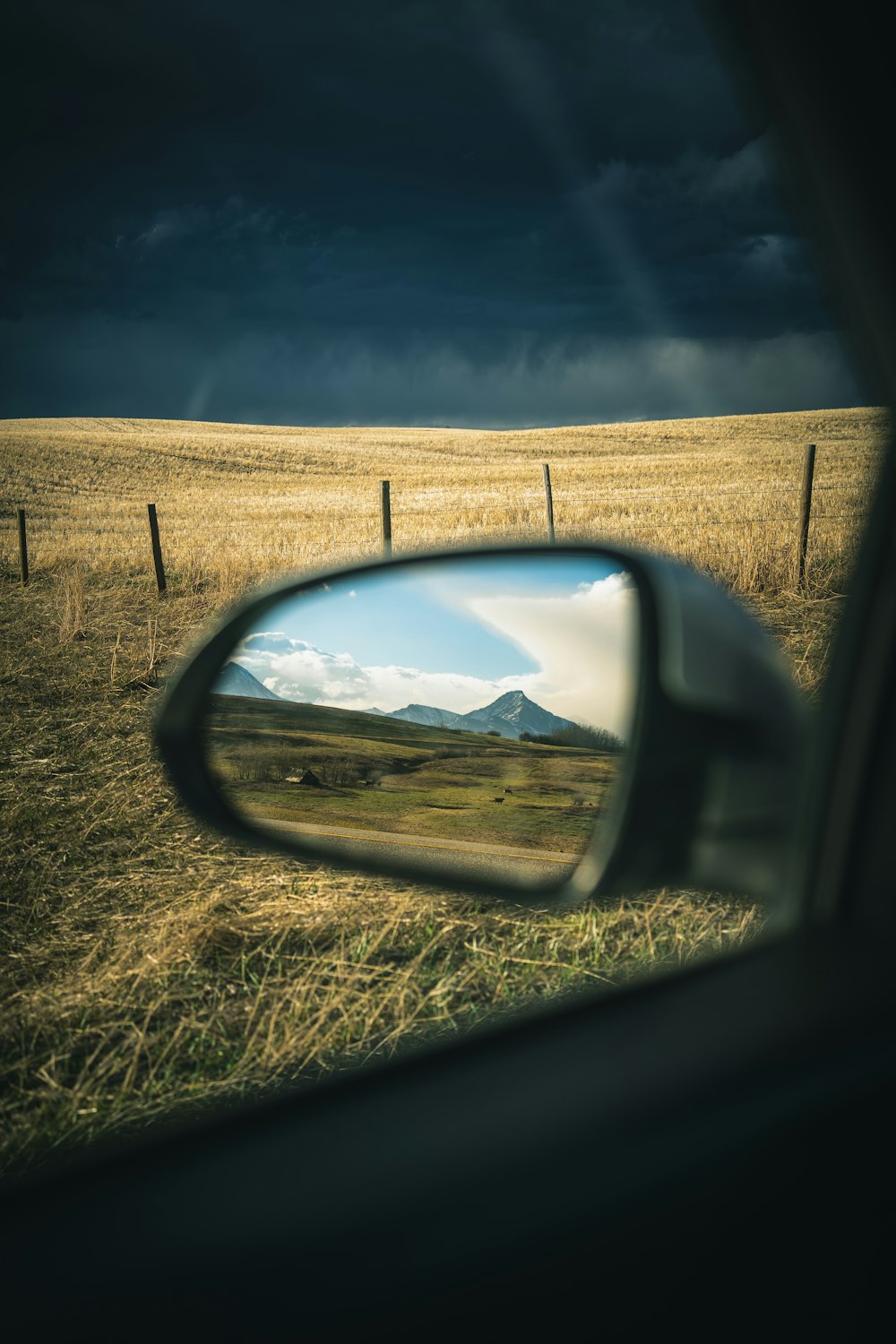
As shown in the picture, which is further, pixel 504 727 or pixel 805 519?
pixel 805 519

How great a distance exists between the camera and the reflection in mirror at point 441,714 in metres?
1.54

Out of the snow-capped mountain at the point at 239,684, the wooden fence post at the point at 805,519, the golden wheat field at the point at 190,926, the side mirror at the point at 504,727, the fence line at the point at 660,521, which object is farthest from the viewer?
the fence line at the point at 660,521

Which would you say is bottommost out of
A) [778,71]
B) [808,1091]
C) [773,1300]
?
[773,1300]

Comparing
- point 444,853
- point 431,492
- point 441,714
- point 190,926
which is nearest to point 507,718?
point 441,714

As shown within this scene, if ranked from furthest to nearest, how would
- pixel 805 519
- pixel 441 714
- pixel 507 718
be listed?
pixel 805 519 → pixel 441 714 → pixel 507 718

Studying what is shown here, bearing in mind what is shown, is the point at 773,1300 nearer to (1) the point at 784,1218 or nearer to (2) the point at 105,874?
(1) the point at 784,1218

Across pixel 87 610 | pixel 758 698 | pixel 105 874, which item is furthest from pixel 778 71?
pixel 87 610

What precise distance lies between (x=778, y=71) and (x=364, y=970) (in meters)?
2.59

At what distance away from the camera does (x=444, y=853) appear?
1784 millimetres

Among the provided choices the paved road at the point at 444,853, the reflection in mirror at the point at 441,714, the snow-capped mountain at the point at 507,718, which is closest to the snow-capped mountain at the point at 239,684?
the reflection in mirror at the point at 441,714

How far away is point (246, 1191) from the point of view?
4.12 ft

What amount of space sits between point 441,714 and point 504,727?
0.15 metres

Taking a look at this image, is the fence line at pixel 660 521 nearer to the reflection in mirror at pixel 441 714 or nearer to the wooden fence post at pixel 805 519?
the wooden fence post at pixel 805 519

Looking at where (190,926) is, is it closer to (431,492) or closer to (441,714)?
(441,714)
